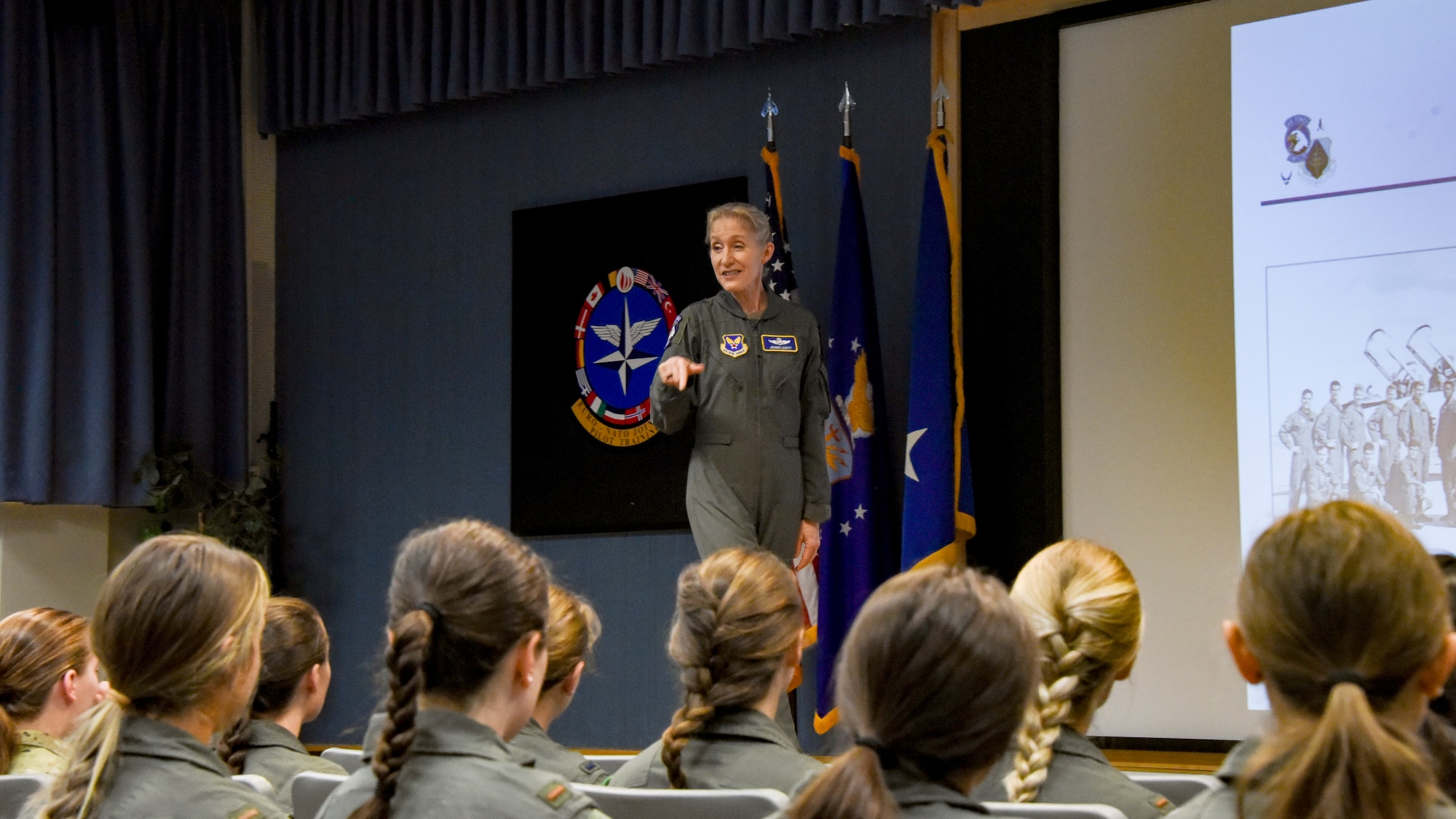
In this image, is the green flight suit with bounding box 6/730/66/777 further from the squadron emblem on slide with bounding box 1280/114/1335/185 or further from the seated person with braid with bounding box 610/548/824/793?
the squadron emblem on slide with bounding box 1280/114/1335/185

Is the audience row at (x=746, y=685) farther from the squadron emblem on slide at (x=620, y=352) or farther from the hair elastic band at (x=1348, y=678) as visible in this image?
the squadron emblem on slide at (x=620, y=352)

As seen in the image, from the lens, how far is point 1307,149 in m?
4.00

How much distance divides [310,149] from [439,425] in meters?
1.48

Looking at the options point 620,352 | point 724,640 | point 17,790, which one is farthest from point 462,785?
point 620,352

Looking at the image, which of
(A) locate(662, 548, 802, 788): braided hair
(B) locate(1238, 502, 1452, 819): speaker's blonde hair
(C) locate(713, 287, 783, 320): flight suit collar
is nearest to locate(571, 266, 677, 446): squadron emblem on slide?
(C) locate(713, 287, 783, 320): flight suit collar

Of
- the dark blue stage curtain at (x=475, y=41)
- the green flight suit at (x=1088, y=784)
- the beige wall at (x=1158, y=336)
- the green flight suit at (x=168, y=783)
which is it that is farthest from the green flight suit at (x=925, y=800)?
the dark blue stage curtain at (x=475, y=41)

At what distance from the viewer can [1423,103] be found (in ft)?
12.5

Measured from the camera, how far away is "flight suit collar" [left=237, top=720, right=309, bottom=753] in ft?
7.69

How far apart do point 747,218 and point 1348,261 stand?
1.67 m

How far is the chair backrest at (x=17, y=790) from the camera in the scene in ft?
5.96

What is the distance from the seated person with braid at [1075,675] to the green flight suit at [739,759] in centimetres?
27

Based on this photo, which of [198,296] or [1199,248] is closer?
[1199,248]

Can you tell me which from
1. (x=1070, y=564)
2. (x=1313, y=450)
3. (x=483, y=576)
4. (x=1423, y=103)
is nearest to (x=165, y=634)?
(x=483, y=576)

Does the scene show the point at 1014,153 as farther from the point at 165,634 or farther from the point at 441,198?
the point at 165,634
